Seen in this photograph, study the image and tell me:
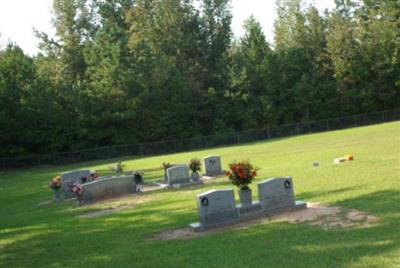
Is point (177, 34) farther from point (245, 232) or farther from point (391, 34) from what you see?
point (245, 232)

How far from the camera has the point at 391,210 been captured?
11.2 m

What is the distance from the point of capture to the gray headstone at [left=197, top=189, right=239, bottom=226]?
12086 millimetres

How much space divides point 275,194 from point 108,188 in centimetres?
936

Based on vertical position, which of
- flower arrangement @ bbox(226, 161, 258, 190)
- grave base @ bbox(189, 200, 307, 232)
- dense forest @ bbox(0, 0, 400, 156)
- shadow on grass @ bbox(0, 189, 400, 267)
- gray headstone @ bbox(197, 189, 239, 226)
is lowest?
shadow on grass @ bbox(0, 189, 400, 267)

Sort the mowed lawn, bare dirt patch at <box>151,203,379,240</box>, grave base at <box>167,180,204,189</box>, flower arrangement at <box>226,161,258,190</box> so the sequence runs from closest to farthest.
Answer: the mowed lawn, bare dirt patch at <box>151,203,379,240</box>, flower arrangement at <box>226,161,258,190</box>, grave base at <box>167,180,204,189</box>

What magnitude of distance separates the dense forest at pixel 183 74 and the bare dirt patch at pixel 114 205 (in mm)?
35303

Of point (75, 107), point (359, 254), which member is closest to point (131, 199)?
point (359, 254)

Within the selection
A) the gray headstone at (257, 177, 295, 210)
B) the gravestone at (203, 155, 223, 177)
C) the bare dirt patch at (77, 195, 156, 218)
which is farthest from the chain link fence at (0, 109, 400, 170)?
the gray headstone at (257, 177, 295, 210)

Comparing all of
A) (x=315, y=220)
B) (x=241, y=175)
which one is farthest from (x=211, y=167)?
(x=315, y=220)

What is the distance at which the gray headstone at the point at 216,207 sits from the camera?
39.7ft

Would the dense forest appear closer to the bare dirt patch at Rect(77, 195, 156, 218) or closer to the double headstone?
the bare dirt patch at Rect(77, 195, 156, 218)

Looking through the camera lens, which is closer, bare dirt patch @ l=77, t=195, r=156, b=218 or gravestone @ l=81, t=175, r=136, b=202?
bare dirt patch @ l=77, t=195, r=156, b=218

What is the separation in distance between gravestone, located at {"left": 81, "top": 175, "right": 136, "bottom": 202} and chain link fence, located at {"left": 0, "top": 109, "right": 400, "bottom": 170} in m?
32.4

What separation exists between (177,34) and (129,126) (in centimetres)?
1541
